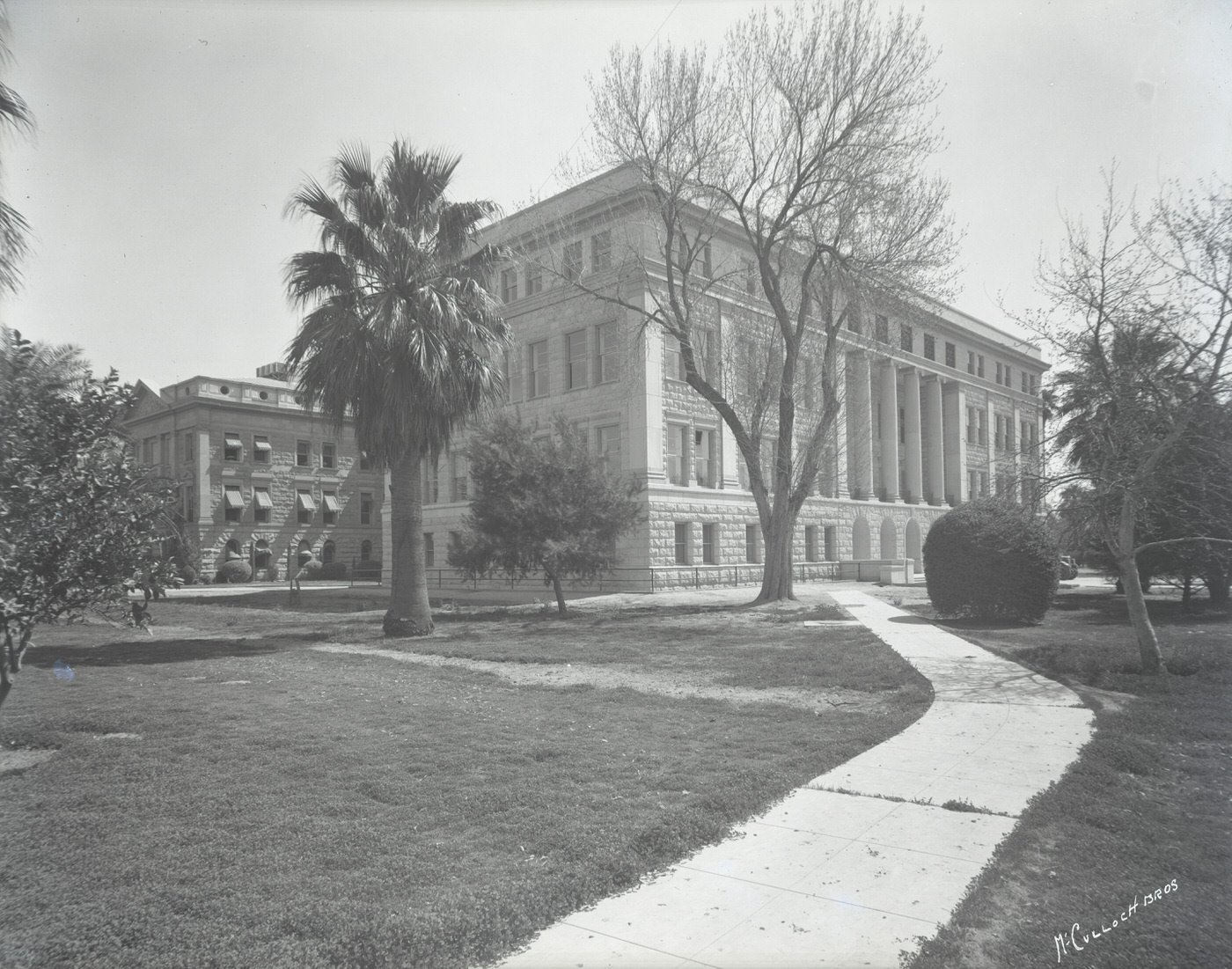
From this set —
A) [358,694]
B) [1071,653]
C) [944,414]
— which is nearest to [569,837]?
[358,694]

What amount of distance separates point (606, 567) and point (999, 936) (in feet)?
59.7

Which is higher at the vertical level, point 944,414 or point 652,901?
point 944,414

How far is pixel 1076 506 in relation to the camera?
11008mm

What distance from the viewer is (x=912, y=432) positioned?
51.8m

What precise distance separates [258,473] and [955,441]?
4411cm

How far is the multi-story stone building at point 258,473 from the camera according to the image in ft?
175

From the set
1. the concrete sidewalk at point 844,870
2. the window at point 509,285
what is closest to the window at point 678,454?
the window at point 509,285

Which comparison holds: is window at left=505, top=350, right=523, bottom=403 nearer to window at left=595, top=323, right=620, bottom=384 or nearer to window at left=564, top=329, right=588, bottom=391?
window at left=564, top=329, right=588, bottom=391

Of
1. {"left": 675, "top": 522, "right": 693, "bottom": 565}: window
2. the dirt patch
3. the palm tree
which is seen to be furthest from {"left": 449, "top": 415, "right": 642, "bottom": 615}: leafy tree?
{"left": 675, "top": 522, "right": 693, "bottom": 565}: window

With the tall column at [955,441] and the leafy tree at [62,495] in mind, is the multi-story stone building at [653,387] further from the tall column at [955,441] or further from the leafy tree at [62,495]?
the leafy tree at [62,495]

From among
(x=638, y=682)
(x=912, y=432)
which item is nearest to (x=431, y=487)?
(x=912, y=432)

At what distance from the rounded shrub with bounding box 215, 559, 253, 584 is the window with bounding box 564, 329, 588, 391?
2637 cm

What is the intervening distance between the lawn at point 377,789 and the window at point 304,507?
148 feet

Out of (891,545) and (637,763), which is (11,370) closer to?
(637,763)
